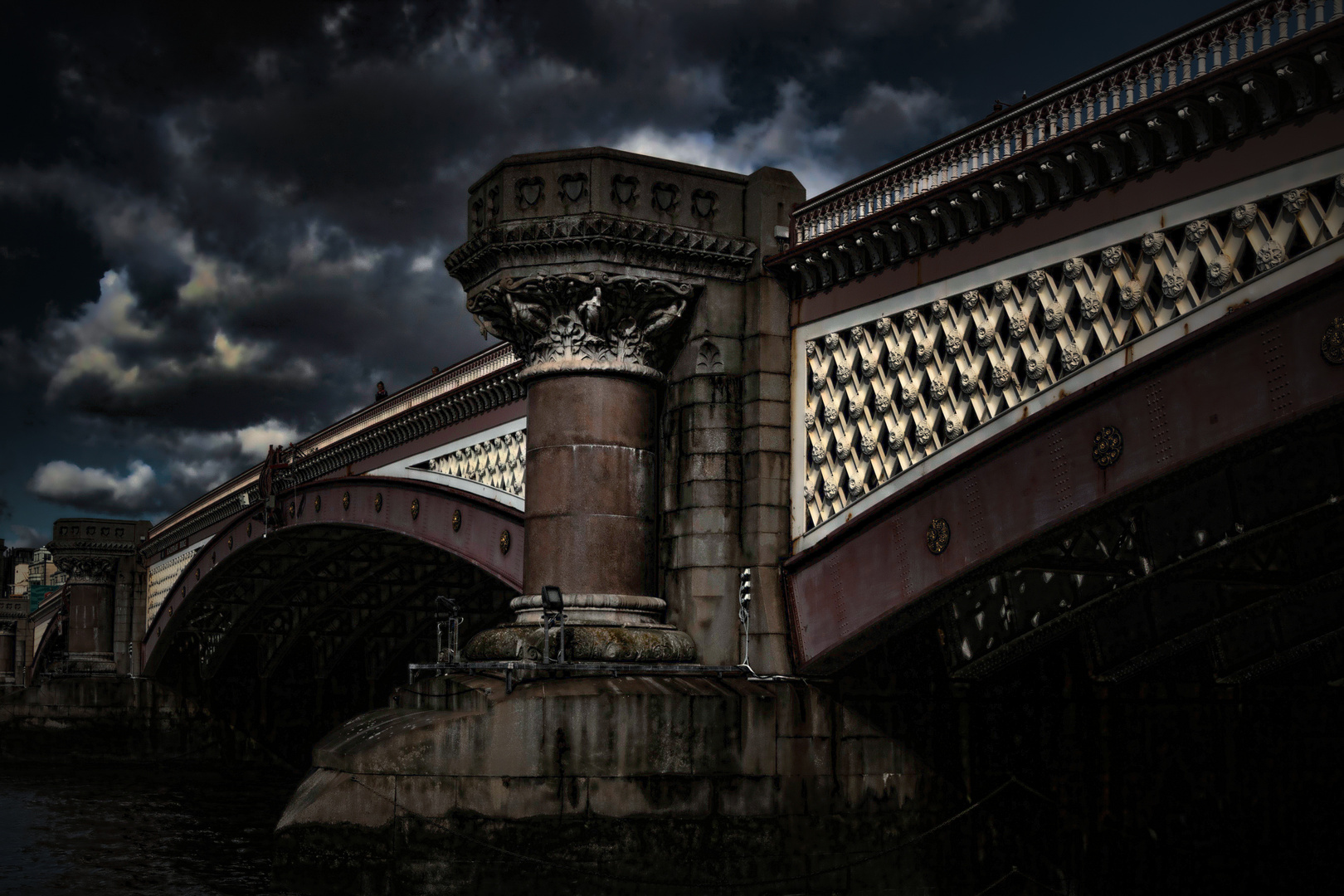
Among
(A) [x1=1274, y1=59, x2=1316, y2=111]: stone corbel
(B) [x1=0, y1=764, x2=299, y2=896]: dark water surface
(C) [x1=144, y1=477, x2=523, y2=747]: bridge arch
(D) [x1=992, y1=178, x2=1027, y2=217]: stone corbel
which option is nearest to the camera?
(A) [x1=1274, y1=59, x2=1316, y2=111]: stone corbel

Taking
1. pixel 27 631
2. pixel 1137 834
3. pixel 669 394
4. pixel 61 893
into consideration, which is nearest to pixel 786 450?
pixel 669 394

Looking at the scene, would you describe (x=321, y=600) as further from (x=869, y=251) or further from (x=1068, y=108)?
(x=1068, y=108)

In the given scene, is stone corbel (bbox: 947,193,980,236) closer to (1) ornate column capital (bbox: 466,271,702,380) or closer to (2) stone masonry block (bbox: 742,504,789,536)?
(1) ornate column capital (bbox: 466,271,702,380)

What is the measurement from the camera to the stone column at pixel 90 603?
51.2m

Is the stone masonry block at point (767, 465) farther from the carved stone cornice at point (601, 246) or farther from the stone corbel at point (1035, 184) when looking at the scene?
the stone corbel at point (1035, 184)

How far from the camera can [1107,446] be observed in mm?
11930

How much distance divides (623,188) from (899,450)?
4.33m

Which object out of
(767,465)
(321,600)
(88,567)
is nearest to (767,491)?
(767,465)

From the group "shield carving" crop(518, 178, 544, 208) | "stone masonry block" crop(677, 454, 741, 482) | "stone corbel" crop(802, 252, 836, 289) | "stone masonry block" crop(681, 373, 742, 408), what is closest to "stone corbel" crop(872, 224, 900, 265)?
"stone corbel" crop(802, 252, 836, 289)

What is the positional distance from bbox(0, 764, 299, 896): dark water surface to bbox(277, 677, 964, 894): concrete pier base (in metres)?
1.46

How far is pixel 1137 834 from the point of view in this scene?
60.8 feet

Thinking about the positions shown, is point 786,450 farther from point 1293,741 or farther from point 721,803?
point 1293,741

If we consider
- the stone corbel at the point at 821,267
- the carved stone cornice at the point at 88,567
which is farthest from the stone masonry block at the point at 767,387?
the carved stone cornice at the point at 88,567

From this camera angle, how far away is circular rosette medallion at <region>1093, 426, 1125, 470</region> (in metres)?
11.8
